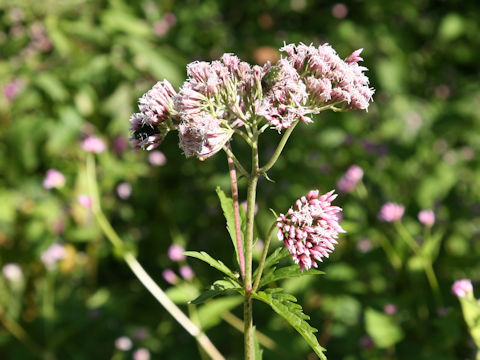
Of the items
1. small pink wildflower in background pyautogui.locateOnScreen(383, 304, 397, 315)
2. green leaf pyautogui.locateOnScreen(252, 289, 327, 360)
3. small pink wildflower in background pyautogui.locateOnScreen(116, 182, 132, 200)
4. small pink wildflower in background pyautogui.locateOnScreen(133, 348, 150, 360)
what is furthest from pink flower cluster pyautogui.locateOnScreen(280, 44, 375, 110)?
small pink wildflower in background pyautogui.locateOnScreen(116, 182, 132, 200)

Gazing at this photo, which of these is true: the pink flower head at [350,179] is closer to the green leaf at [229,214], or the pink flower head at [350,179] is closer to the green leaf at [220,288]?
the green leaf at [229,214]

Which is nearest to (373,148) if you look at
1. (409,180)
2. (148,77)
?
(409,180)

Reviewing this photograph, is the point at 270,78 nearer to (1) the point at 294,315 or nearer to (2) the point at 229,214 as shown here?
(2) the point at 229,214

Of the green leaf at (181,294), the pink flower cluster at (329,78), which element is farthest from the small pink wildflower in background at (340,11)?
the pink flower cluster at (329,78)

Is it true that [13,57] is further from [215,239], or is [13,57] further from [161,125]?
[161,125]

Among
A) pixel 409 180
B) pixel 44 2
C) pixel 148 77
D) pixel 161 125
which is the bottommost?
pixel 409 180

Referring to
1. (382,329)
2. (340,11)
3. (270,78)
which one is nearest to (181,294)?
(382,329)
